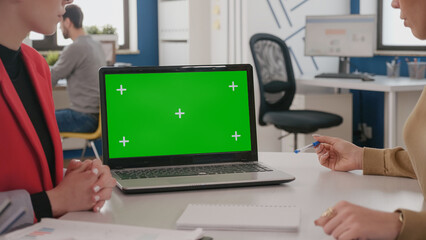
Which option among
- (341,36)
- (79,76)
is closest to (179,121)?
(79,76)

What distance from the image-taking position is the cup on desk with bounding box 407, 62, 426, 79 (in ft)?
15.3

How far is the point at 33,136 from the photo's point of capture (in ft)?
4.54

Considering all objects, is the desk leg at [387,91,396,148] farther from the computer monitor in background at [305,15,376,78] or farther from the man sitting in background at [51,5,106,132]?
the man sitting in background at [51,5,106,132]

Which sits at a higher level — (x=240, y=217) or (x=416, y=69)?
(x=416, y=69)

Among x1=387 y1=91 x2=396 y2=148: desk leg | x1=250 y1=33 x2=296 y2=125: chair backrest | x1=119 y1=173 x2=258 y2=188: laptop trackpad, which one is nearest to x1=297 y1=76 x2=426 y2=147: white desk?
x1=387 y1=91 x2=396 y2=148: desk leg

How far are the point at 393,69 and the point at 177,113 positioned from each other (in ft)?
11.7

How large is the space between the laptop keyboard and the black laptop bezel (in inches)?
1.1

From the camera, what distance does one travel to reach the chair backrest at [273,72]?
476 centimetres

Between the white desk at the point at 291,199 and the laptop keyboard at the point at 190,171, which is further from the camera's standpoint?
the laptop keyboard at the point at 190,171

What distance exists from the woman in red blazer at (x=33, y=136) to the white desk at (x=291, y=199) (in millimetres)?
48

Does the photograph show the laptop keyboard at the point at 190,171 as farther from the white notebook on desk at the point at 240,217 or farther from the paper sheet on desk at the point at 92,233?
the paper sheet on desk at the point at 92,233

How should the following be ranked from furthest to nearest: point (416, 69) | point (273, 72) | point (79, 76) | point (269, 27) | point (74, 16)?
point (269, 27) < point (273, 72) < point (416, 69) < point (74, 16) < point (79, 76)

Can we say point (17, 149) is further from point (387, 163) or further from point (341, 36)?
point (341, 36)

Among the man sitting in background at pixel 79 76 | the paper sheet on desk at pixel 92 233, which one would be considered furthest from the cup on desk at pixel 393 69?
the paper sheet on desk at pixel 92 233
